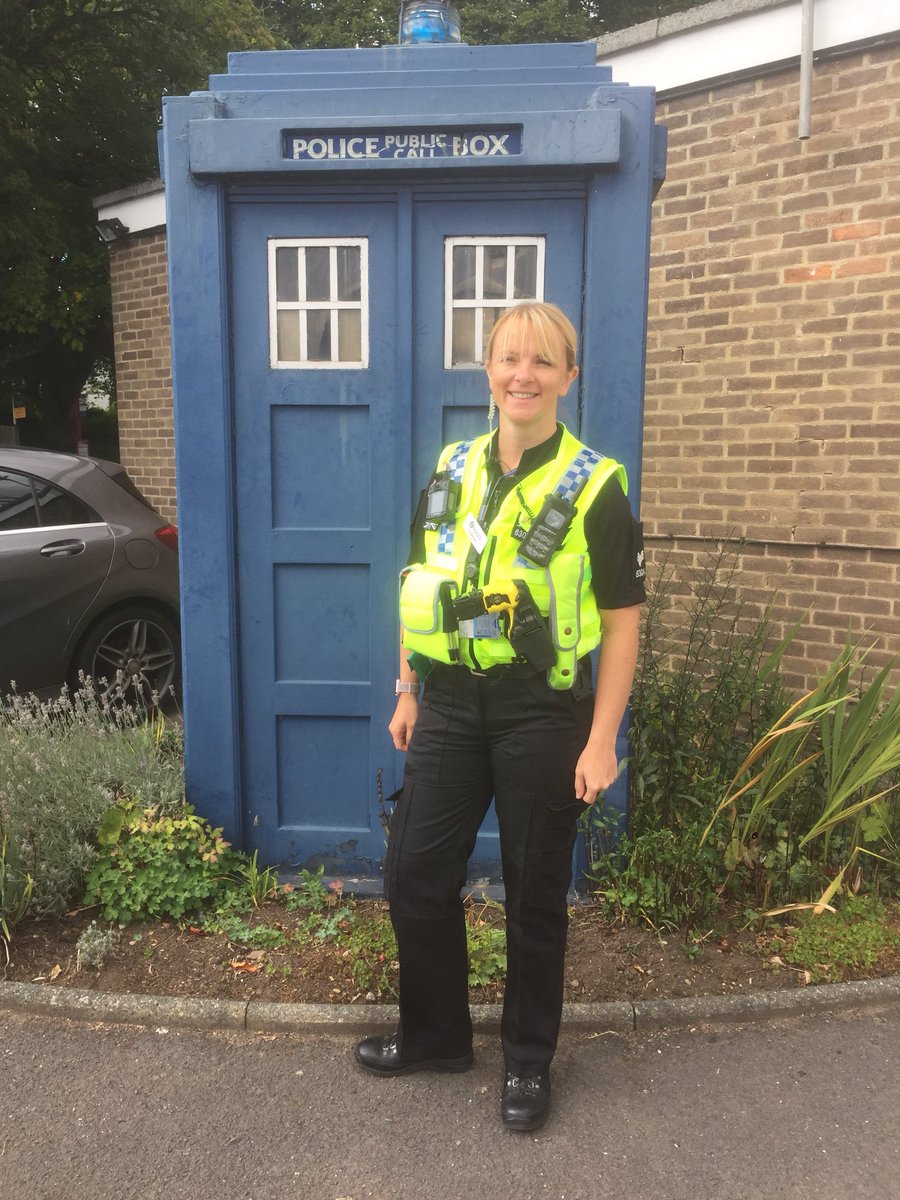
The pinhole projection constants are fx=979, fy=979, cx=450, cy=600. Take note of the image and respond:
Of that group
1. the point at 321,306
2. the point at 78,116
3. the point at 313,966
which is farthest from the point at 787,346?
the point at 78,116

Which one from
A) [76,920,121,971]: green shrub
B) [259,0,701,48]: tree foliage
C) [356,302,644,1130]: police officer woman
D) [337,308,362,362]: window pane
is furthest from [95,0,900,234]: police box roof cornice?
[259,0,701,48]: tree foliage

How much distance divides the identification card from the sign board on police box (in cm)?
139

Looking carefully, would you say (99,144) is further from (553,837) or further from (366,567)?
(553,837)

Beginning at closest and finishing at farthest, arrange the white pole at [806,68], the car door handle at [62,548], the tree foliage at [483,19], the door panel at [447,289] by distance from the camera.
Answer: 1. the door panel at [447,289]
2. the white pole at [806,68]
3. the car door handle at [62,548]
4. the tree foliage at [483,19]

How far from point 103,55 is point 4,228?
381 centimetres

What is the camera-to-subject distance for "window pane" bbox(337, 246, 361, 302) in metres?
3.32

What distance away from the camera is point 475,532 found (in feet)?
7.89

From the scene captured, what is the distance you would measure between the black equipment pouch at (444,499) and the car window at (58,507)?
3619mm

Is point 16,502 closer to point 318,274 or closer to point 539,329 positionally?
point 318,274

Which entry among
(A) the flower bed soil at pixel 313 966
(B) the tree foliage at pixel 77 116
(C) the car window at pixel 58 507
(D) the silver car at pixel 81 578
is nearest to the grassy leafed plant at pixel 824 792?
(A) the flower bed soil at pixel 313 966

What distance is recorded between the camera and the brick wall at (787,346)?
470 centimetres

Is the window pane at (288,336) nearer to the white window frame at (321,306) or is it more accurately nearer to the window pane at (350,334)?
the white window frame at (321,306)

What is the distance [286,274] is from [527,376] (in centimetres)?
A: 138

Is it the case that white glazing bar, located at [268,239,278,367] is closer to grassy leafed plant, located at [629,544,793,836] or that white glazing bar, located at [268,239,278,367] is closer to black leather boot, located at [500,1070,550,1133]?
grassy leafed plant, located at [629,544,793,836]
